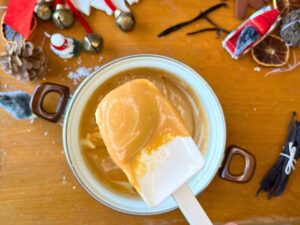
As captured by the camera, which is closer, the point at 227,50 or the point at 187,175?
the point at 187,175

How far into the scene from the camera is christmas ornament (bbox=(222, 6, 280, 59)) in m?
0.81

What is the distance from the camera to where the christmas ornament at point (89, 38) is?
0.81 meters

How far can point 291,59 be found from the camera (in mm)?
844

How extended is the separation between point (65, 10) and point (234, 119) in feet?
1.37

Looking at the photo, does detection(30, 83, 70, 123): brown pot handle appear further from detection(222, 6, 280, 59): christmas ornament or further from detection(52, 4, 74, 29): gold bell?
detection(222, 6, 280, 59): christmas ornament

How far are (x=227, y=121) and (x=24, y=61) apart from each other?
16.9 inches

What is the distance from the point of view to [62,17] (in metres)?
0.82

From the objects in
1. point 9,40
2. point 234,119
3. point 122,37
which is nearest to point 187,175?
point 234,119

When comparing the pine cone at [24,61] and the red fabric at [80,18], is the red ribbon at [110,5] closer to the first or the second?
the red fabric at [80,18]

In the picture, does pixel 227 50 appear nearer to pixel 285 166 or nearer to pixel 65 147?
pixel 285 166

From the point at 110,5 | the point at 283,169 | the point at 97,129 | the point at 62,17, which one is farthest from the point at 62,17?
the point at 283,169

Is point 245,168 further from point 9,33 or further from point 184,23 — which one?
point 9,33

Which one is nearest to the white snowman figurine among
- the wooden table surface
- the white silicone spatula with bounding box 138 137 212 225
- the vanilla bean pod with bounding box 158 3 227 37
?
the wooden table surface

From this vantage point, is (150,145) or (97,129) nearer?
(150,145)
